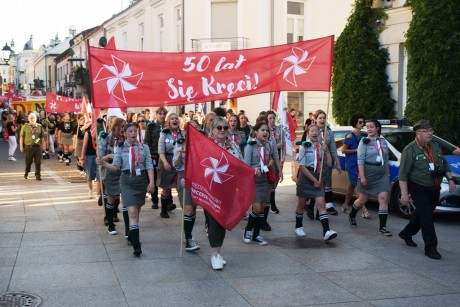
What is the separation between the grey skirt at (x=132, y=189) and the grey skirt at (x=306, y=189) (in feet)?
7.35

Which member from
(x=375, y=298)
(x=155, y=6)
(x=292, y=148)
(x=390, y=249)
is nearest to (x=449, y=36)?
(x=292, y=148)

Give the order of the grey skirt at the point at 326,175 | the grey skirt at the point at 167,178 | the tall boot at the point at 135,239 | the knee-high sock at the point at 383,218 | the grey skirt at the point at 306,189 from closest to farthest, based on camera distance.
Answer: the tall boot at the point at 135,239 < the grey skirt at the point at 306,189 < the knee-high sock at the point at 383,218 < the grey skirt at the point at 167,178 < the grey skirt at the point at 326,175

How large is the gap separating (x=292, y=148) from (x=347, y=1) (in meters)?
18.7

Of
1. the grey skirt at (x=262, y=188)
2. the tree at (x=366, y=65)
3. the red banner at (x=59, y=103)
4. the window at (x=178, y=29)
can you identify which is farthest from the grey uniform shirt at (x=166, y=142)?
the window at (x=178, y=29)

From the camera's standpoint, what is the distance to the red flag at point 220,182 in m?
6.94

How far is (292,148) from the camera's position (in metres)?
12.5

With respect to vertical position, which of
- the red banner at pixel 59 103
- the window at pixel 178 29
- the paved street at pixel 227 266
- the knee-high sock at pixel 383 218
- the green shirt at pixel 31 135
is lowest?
the paved street at pixel 227 266

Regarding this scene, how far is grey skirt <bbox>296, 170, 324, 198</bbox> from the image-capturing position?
8492 millimetres

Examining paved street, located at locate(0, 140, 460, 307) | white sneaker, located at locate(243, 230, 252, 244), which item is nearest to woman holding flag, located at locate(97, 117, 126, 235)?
paved street, located at locate(0, 140, 460, 307)

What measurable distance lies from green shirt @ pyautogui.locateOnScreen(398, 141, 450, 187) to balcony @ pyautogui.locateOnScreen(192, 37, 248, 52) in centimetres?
1985

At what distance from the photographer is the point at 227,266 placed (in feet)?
23.6

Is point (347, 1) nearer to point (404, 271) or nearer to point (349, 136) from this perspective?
point (349, 136)

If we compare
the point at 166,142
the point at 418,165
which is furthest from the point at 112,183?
the point at 418,165

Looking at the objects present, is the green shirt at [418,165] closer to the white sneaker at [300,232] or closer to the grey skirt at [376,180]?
the grey skirt at [376,180]
